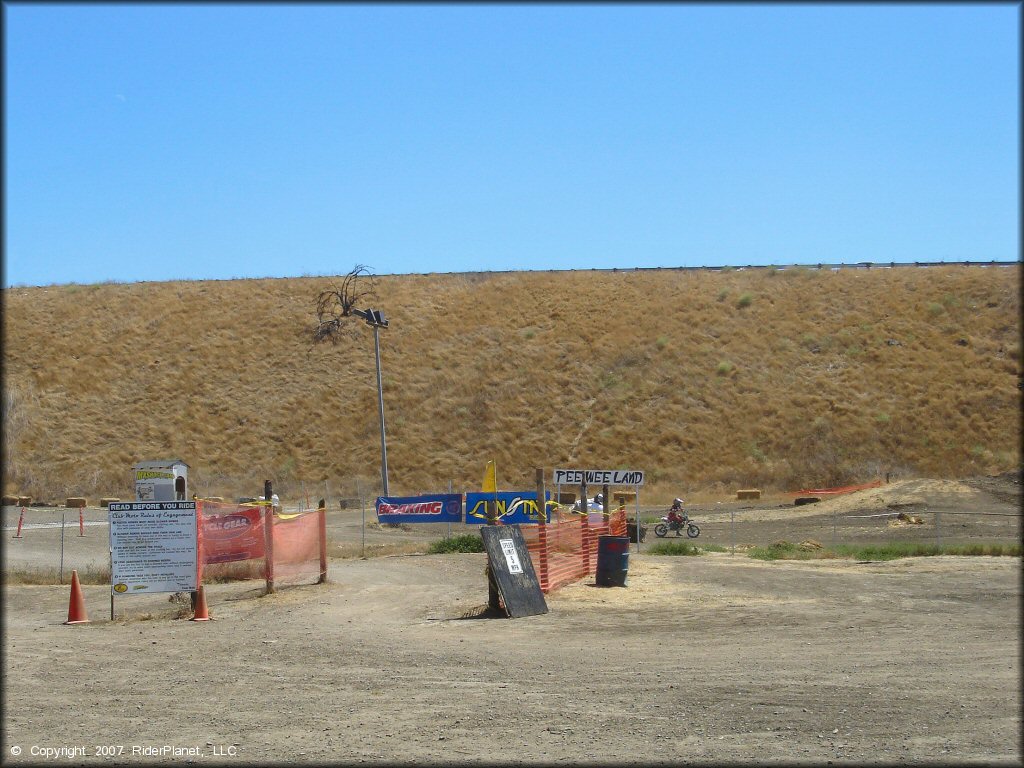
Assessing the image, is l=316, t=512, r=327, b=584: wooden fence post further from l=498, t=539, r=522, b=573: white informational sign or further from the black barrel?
the black barrel

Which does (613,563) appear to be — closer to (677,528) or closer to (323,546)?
(323,546)

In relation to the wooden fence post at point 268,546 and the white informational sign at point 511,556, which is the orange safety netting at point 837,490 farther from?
the wooden fence post at point 268,546

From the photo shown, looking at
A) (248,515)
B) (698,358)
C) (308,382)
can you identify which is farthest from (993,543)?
(308,382)

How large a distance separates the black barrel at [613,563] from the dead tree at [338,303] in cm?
5390

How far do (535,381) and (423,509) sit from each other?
110 feet

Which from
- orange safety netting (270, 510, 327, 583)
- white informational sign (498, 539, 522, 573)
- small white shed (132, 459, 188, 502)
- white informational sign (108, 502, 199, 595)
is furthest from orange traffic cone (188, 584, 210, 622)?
small white shed (132, 459, 188, 502)

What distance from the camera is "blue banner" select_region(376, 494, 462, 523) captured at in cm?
3272

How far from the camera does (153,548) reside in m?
17.3

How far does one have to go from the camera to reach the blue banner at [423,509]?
32719mm

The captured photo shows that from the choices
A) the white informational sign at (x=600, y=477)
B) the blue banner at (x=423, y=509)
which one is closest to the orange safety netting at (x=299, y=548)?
the white informational sign at (x=600, y=477)

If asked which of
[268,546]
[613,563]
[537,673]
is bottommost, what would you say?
[537,673]

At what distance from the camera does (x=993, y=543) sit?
27375 mm

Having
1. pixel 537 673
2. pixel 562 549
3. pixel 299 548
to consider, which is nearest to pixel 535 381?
pixel 562 549

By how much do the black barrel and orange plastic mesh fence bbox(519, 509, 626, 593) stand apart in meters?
0.88
